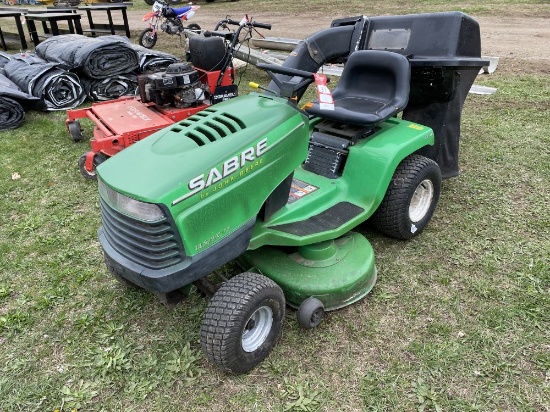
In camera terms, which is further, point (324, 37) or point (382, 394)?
point (324, 37)

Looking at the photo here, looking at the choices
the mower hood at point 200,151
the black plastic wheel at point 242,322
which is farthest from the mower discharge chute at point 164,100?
the black plastic wheel at point 242,322

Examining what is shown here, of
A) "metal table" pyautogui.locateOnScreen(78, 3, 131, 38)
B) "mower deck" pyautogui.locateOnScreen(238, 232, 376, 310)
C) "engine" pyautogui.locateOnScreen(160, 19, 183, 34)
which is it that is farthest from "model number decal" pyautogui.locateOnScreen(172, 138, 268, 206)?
"metal table" pyautogui.locateOnScreen(78, 3, 131, 38)

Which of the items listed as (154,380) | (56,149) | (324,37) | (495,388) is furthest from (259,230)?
(56,149)

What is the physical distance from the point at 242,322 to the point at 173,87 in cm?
332

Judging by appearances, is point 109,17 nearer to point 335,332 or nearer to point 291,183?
point 291,183

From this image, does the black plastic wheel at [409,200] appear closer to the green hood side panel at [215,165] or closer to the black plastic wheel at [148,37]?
the green hood side panel at [215,165]

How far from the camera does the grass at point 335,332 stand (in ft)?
6.75

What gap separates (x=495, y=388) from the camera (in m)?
2.05

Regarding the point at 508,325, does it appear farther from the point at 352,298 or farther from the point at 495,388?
the point at 352,298

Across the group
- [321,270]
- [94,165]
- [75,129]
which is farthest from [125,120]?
[321,270]

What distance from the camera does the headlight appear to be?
1827 mm

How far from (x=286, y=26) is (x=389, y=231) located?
1067cm

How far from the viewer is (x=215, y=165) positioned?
1957 millimetres

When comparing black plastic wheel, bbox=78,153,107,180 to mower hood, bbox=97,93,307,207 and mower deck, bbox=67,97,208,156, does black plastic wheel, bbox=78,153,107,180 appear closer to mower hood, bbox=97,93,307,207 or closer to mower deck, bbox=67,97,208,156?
mower deck, bbox=67,97,208,156
